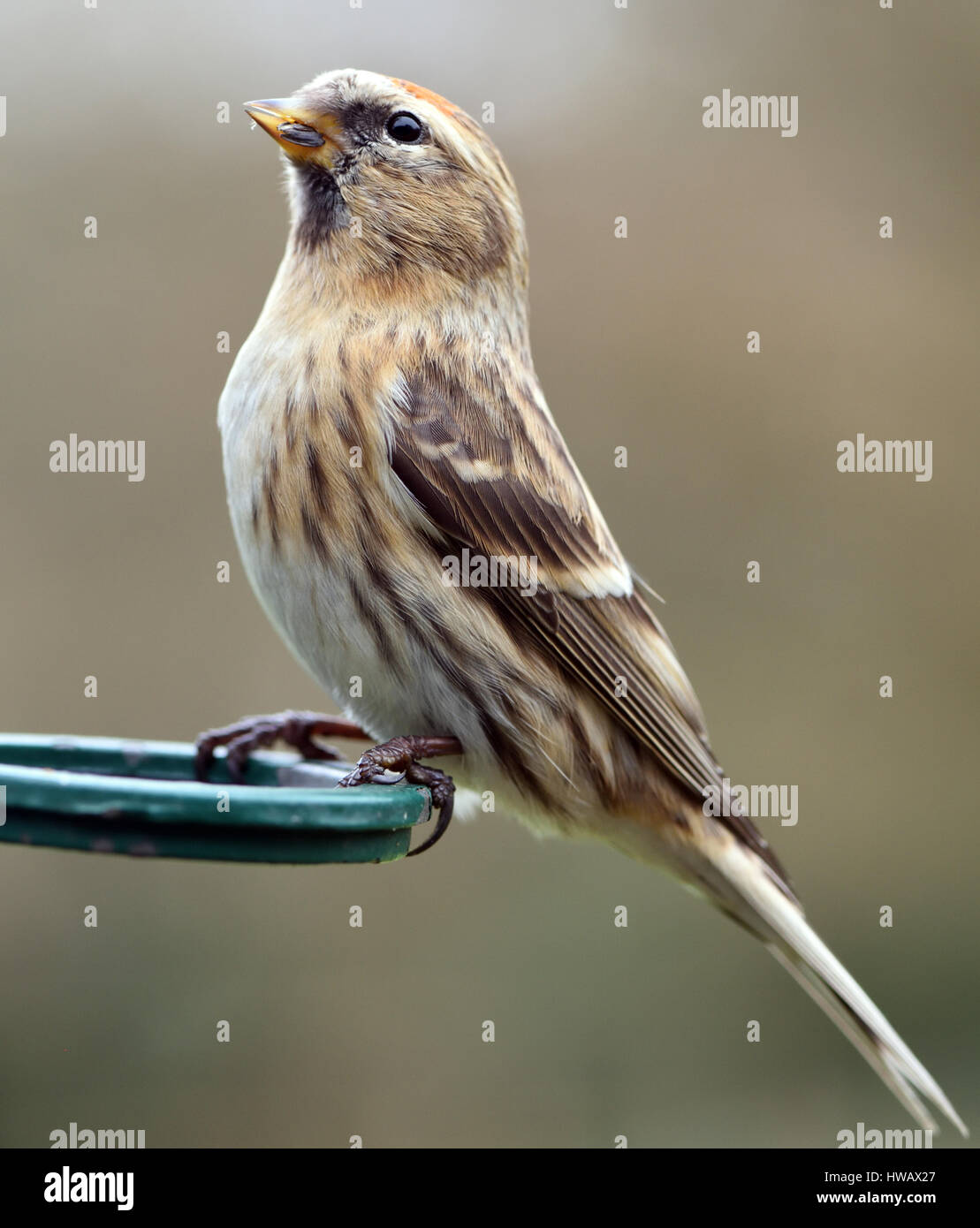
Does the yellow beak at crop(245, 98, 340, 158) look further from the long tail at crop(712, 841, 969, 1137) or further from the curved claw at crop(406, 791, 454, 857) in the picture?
the long tail at crop(712, 841, 969, 1137)

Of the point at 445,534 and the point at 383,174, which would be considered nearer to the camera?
the point at 445,534

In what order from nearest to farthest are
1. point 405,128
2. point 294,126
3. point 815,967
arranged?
1. point 294,126
2. point 405,128
3. point 815,967

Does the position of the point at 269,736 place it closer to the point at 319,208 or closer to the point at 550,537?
the point at 550,537

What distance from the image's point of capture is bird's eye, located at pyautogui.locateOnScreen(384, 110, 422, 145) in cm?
346

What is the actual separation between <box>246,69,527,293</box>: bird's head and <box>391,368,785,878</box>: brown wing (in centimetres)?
38

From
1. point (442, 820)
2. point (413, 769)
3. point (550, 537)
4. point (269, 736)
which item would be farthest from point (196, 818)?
point (550, 537)

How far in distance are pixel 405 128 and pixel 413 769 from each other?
63.3 inches

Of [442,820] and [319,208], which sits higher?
[319,208]

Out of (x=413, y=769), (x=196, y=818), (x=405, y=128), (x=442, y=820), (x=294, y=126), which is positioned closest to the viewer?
(x=196, y=818)

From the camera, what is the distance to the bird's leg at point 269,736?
3.23 metres

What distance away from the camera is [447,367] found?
3395 mm

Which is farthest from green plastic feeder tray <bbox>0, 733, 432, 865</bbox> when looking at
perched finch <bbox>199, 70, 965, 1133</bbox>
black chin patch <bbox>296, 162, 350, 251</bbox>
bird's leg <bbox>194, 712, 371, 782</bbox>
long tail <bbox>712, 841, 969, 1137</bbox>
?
black chin patch <bbox>296, 162, 350, 251</bbox>

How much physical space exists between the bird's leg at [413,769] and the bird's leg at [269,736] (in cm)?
41

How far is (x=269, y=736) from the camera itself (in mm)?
3502
